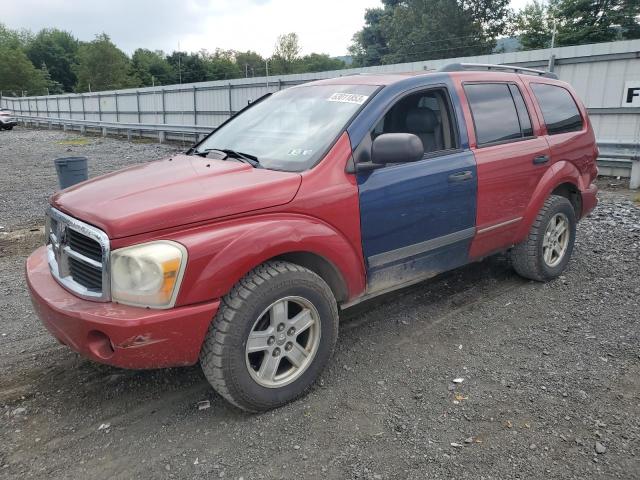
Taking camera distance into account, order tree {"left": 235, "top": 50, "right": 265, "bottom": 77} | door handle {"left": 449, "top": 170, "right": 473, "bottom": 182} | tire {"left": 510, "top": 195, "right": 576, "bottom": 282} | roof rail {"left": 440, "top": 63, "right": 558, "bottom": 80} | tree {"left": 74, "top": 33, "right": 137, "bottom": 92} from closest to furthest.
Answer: door handle {"left": 449, "top": 170, "right": 473, "bottom": 182}, roof rail {"left": 440, "top": 63, "right": 558, "bottom": 80}, tire {"left": 510, "top": 195, "right": 576, "bottom": 282}, tree {"left": 74, "top": 33, "right": 137, "bottom": 92}, tree {"left": 235, "top": 50, "right": 265, "bottom": 77}

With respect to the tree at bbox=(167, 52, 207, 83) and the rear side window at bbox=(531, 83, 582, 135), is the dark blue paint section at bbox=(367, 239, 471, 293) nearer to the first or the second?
the rear side window at bbox=(531, 83, 582, 135)

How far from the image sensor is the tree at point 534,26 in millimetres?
44531

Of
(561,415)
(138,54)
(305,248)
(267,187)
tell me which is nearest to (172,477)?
(305,248)

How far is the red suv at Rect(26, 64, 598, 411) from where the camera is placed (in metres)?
2.55

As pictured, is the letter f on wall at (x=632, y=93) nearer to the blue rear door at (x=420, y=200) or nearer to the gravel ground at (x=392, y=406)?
the gravel ground at (x=392, y=406)

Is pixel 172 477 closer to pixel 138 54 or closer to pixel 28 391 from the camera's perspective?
pixel 28 391

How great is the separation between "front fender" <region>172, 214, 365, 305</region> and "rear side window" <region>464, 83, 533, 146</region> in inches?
68.4

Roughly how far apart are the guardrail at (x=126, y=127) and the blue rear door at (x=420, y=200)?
1225 cm

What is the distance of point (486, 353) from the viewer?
3602mm

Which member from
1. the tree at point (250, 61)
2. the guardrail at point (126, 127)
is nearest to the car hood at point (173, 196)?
the guardrail at point (126, 127)

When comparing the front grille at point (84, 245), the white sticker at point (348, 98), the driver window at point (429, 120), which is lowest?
the front grille at point (84, 245)

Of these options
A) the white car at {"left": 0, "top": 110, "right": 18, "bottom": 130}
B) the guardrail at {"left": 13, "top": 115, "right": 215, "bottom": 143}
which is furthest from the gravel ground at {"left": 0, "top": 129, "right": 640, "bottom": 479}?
the white car at {"left": 0, "top": 110, "right": 18, "bottom": 130}

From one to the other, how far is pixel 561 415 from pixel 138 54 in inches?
3937

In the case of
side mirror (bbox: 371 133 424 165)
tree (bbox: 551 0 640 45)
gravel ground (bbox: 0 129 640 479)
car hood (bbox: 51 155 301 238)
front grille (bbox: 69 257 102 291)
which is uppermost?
tree (bbox: 551 0 640 45)
